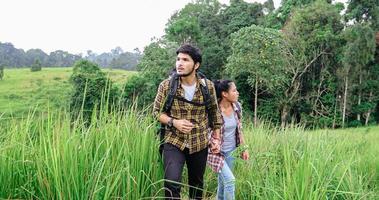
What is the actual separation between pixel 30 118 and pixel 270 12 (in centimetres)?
3794

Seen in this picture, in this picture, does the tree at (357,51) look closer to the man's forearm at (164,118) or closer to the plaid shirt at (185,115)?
the plaid shirt at (185,115)

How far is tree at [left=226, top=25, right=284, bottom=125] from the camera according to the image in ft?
89.5

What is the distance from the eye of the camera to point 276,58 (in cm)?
2791

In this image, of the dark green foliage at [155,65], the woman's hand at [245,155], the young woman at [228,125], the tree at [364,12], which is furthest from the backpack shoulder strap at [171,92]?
the tree at [364,12]

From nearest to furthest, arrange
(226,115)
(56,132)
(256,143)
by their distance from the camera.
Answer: (56,132) < (226,115) < (256,143)

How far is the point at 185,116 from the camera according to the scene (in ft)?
11.8

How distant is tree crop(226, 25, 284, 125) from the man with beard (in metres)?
23.3

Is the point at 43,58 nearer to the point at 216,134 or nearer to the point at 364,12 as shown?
the point at 364,12

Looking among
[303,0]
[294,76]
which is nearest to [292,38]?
[294,76]

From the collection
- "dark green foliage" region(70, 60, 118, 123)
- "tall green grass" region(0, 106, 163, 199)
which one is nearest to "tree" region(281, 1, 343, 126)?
"dark green foliage" region(70, 60, 118, 123)

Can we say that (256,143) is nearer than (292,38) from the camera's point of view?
Yes

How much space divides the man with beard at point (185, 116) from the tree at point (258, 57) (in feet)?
76.5

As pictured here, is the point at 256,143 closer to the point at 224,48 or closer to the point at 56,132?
the point at 56,132

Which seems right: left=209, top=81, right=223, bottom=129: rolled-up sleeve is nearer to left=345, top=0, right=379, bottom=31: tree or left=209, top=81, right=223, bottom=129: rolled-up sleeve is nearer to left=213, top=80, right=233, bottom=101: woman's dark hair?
left=213, top=80, right=233, bottom=101: woman's dark hair
